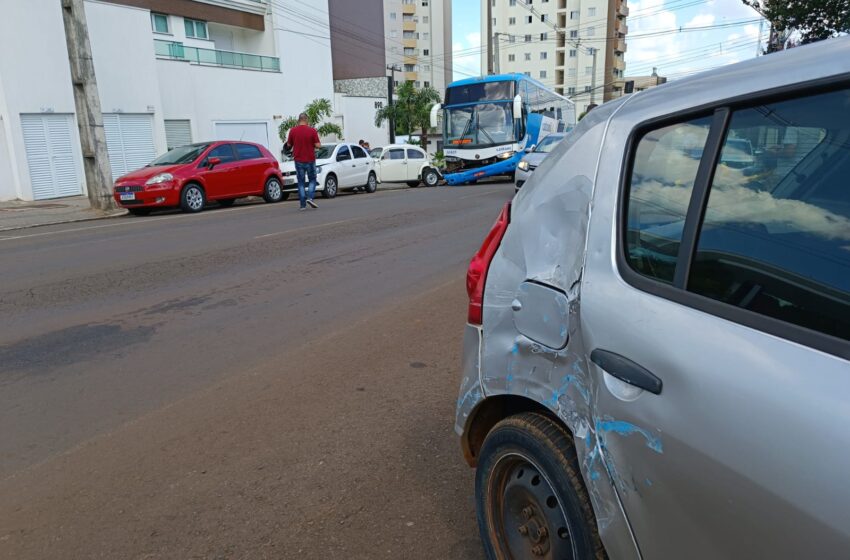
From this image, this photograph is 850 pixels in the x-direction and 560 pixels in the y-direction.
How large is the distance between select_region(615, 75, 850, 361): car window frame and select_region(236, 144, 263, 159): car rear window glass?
55.0 feet

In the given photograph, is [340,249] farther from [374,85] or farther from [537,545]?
[374,85]

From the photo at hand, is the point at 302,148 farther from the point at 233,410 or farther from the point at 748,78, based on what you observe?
the point at 748,78

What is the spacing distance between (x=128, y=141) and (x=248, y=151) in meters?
7.93

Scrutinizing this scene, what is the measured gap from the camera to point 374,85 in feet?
167

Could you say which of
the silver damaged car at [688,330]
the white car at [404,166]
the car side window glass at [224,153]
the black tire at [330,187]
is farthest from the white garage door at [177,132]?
the silver damaged car at [688,330]

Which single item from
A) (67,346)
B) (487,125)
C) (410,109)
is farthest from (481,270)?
(410,109)

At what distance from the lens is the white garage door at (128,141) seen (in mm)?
22438

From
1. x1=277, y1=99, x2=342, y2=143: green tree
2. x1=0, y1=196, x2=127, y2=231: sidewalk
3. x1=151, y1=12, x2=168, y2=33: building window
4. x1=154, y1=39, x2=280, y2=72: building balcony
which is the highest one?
x1=151, y1=12, x2=168, y2=33: building window

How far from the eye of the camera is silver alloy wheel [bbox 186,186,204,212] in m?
15.8

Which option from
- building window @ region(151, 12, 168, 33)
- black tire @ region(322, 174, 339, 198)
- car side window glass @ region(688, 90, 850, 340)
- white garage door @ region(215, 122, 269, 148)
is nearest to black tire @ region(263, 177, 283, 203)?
black tire @ region(322, 174, 339, 198)

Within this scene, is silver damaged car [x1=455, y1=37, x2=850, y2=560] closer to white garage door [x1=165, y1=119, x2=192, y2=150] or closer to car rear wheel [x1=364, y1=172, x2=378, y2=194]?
car rear wheel [x1=364, y1=172, x2=378, y2=194]

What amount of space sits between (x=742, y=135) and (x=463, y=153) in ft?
73.2

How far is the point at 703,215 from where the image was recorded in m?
1.79

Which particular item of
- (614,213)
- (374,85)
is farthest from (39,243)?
(374,85)
